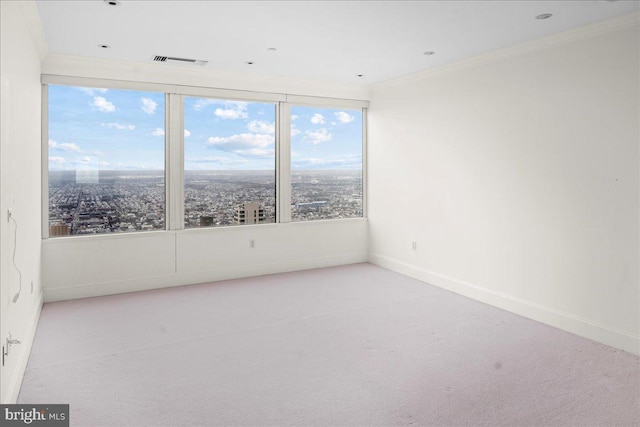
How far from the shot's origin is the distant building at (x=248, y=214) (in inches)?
224

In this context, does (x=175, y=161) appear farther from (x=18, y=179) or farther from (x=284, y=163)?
(x=18, y=179)

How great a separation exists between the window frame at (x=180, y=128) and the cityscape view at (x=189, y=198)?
74mm

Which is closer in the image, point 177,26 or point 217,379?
point 217,379

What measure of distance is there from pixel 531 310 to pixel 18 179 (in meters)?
4.17

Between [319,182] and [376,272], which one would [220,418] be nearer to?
[376,272]

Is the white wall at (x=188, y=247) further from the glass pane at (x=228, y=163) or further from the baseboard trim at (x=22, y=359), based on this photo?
the baseboard trim at (x=22, y=359)

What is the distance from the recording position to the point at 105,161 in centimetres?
491

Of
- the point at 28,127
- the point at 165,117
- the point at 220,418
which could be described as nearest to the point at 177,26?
the point at 28,127

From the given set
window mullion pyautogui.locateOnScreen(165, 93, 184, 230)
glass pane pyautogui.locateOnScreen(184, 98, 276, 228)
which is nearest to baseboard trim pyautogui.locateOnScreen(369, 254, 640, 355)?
glass pane pyautogui.locateOnScreen(184, 98, 276, 228)

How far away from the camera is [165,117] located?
5172 mm

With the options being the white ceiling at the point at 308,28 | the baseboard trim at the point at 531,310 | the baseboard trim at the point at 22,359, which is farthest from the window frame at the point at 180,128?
the baseboard trim at the point at 531,310

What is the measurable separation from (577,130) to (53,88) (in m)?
4.87

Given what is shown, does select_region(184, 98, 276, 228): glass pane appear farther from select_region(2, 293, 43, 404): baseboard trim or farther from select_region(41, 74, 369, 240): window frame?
select_region(2, 293, 43, 404): baseboard trim

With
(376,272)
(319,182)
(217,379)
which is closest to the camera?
(217,379)
